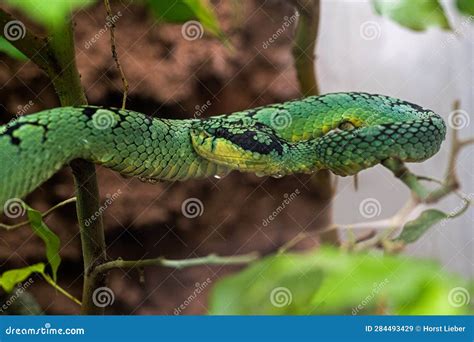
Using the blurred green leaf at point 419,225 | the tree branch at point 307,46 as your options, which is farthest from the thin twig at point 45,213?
the blurred green leaf at point 419,225

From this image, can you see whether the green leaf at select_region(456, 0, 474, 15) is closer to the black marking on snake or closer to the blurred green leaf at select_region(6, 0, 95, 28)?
the black marking on snake

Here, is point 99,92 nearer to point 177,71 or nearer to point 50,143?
point 177,71

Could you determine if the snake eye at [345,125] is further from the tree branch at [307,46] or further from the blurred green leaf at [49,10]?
the blurred green leaf at [49,10]

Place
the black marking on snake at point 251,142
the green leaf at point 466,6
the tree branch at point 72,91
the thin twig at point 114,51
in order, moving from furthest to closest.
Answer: the green leaf at point 466,6, the thin twig at point 114,51, the black marking on snake at point 251,142, the tree branch at point 72,91

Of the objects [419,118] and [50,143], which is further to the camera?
[419,118]

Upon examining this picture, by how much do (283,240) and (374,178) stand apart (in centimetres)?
26

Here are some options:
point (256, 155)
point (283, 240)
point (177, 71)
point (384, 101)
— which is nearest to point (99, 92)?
point (177, 71)

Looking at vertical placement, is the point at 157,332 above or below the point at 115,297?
below

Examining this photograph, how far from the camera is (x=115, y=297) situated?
155cm

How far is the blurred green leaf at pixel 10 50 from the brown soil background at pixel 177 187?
10 cm

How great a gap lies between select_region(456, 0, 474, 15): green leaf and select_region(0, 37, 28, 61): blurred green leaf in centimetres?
101

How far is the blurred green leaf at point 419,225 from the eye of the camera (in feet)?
4.95

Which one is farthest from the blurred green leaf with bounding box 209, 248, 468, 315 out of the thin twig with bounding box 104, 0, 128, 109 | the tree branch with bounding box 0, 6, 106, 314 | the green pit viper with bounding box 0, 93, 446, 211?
the thin twig with bounding box 104, 0, 128, 109

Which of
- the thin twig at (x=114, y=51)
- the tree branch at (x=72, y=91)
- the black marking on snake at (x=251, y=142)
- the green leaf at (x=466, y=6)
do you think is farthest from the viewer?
the green leaf at (x=466, y=6)
